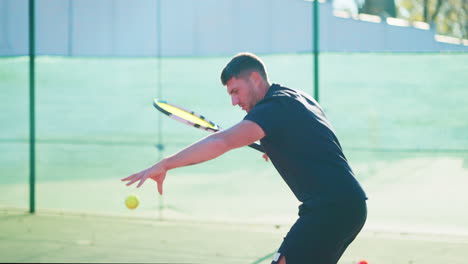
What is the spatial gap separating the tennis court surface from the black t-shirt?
3039mm

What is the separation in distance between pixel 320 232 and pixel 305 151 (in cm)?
39

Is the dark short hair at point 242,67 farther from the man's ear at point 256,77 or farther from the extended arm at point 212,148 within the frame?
the extended arm at point 212,148

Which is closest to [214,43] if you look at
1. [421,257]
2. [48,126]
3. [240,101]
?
[48,126]

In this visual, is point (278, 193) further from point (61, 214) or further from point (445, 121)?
point (61, 214)

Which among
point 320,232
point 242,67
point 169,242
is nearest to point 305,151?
point 320,232

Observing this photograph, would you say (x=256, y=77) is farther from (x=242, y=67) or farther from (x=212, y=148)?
(x=212, y=148)

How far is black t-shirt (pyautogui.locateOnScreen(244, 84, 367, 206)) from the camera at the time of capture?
3.36 meters

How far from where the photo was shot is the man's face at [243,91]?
3.61 meters

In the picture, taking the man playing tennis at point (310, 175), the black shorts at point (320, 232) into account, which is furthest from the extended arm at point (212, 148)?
the black shorts at point (320, 232)

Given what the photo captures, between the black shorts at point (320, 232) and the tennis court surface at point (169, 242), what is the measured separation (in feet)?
9.70

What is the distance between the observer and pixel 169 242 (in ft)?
23.7

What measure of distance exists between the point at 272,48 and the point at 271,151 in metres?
8.14

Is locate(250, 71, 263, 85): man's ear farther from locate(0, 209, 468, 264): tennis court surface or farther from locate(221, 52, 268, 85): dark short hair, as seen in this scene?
locate(0, 209, 468, 264): tennis court surface

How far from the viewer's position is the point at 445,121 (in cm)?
740
